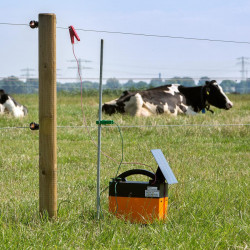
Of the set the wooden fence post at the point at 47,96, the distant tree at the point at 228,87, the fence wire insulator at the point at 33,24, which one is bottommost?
the distant tree at the point at 228,87

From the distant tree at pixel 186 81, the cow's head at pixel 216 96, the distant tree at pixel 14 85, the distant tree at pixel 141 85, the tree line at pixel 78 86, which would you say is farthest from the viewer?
the distant tree at pixel 141 85

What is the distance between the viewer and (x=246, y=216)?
13.4 ft

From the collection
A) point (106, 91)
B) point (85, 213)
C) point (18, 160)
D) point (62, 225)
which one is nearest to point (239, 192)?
point (85, 213)

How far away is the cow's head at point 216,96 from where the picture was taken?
14000mm

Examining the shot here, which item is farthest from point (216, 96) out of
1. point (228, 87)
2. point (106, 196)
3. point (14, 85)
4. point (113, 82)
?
point (228, 87)

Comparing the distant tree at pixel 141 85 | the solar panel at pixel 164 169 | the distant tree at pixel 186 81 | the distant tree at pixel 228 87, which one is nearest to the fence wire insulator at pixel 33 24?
the solar panel at pixel 164 169

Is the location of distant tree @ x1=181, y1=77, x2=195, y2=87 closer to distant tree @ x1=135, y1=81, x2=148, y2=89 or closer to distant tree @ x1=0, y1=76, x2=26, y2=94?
distant tree @ x1=135, y1=81, x2=148, y2=89

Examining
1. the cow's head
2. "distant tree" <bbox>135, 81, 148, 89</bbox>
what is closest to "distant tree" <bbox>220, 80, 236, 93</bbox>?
"distant tree" <bbox>135, 81, 148, 89</bbox>

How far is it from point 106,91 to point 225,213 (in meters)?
27.5

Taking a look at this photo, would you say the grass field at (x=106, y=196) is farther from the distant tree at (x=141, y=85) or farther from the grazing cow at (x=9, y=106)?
the distant tree at (x=141, y=85)

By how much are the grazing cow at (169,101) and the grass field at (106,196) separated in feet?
11.6

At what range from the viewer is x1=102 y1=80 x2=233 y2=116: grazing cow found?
12547mm

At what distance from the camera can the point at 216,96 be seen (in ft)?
46.3

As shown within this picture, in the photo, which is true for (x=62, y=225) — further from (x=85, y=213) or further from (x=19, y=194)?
(x=19, y=194)
